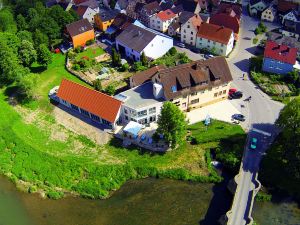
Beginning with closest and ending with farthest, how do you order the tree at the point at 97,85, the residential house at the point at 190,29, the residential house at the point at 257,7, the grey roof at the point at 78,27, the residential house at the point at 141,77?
the residential house at the point at 141,77 → the tree at the point at 97,85 → the residential house at the point at 190,29 → the grey roof at the point at 78,27 → the residential house at the point at 257,7

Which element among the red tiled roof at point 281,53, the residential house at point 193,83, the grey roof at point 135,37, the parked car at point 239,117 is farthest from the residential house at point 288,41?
the grey roof at point 135,37

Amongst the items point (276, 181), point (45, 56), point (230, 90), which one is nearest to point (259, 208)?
point (276, 181)

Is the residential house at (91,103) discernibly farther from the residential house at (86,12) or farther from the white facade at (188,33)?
the residential house at (86,12)

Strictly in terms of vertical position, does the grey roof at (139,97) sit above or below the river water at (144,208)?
above

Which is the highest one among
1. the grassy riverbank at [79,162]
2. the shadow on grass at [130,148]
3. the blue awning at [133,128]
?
the blue awning at [133,128]

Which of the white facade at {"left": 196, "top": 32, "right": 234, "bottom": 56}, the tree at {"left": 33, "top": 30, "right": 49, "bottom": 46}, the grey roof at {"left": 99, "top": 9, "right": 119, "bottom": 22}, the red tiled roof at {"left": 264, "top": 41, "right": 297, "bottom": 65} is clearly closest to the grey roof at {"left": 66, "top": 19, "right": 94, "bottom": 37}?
the tree at {"left": 33, "top": 30, "right": 49, "bottom": 46}

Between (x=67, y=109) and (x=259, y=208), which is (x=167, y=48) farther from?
(x=259, y=208)

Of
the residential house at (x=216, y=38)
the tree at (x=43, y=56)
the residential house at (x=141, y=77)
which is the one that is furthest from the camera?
the residential house at (x=216, y=38)

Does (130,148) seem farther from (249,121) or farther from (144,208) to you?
(249,121)
